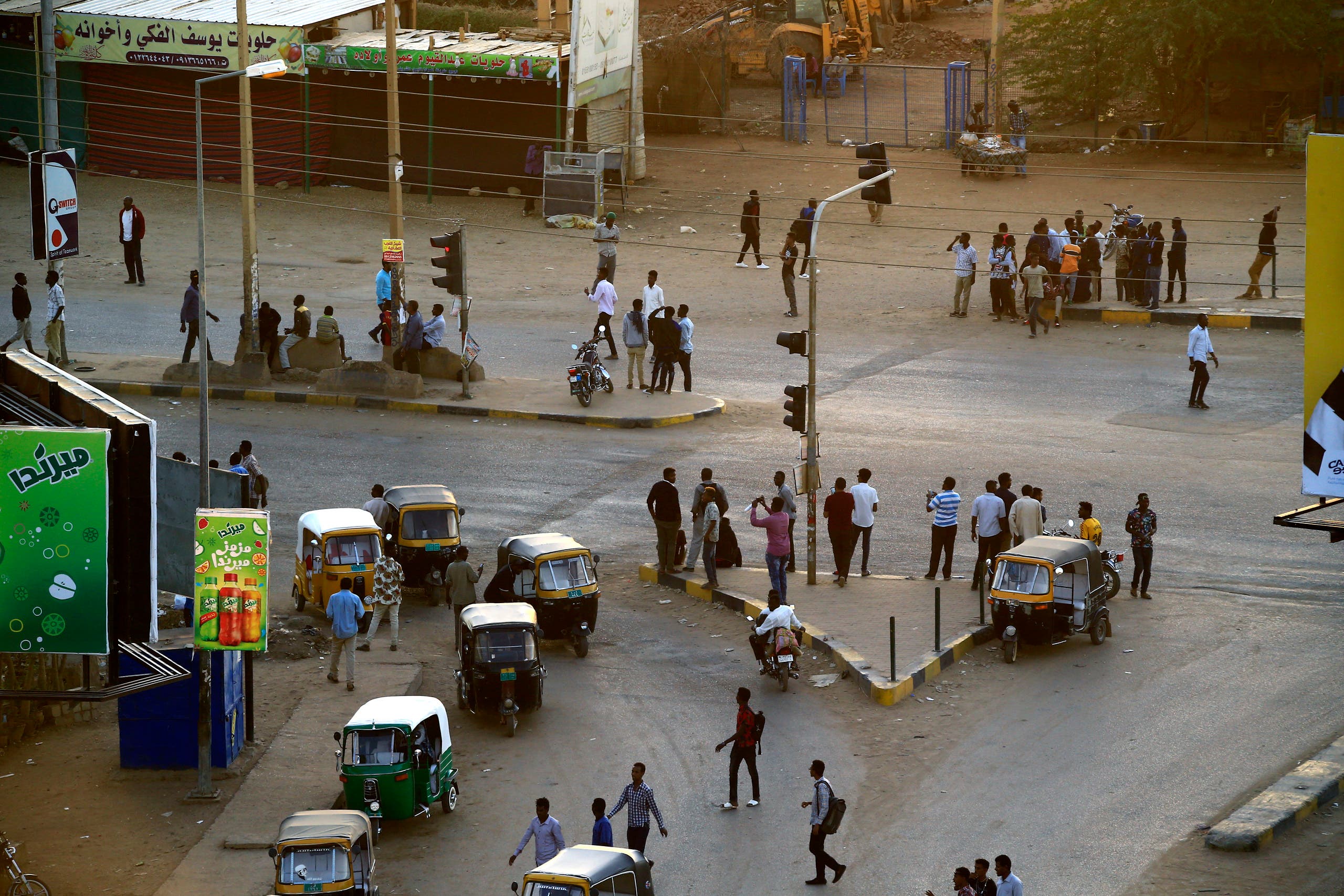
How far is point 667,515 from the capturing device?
22625 millimetres

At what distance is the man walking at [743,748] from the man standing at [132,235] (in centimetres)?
2347

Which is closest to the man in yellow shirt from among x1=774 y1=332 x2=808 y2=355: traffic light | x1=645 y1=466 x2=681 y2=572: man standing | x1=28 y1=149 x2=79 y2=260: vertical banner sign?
x1=774 y1=332 x2=808 y2=355: traffic light

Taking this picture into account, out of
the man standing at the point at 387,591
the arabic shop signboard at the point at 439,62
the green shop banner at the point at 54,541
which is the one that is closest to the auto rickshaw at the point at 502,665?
the man standing at the point at 387,591

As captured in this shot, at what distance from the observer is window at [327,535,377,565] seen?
21125 millimetres

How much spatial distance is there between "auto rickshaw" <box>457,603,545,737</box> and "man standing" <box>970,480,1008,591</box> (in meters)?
6.56

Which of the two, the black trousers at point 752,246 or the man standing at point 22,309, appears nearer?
the man standing at point 22,309

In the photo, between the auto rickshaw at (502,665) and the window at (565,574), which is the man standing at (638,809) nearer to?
the auto rickshaw at (502,665)

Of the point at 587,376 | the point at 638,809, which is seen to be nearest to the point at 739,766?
the point at 638,809

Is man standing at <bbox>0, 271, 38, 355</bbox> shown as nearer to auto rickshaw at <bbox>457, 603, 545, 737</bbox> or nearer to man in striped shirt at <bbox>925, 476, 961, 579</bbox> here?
auto rickshaw at <bbox>457, 603, 545, 737</bbox>

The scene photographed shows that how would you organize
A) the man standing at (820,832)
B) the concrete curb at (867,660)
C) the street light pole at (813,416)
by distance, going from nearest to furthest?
1. the man standing at (820,832)
2. the concrete curb at (867,660)
3. the street light pole at (813,416)

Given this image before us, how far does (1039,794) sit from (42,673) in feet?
34.8

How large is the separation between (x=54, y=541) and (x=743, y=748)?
6837 mm

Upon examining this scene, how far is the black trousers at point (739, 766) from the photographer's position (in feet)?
53.8

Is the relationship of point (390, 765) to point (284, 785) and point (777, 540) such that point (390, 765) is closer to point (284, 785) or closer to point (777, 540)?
point (284, 785)
